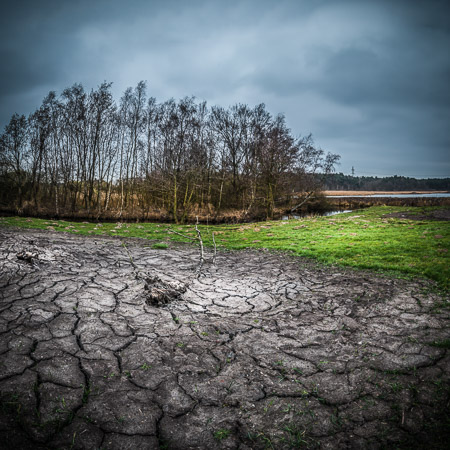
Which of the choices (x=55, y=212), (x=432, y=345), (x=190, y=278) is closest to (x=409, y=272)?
(x=432, y=345)

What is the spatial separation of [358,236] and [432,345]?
6976 millimetres

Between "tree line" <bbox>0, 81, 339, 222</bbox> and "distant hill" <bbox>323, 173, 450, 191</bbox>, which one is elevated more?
"distant hill" <bbox>323, 173, 450, 191</bbox>

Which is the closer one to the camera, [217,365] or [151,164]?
[217,365]

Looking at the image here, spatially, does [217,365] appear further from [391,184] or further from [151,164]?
[391,184]

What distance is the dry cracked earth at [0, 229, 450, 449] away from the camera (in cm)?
179

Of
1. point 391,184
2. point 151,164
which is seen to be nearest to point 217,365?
point 151,164

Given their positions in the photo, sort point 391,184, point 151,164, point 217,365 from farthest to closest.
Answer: point 391,184 → point 151,164 → point 217,365

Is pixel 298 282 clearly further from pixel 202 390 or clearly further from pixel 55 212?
pixel 55 212

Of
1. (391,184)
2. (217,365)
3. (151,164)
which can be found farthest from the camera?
(391,184)

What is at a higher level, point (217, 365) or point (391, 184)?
point (391, 184)

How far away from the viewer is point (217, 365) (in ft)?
8.46

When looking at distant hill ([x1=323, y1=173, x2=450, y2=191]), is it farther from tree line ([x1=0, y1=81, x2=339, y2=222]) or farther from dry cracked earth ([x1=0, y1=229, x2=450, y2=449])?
dry cracked earth ([x1=0, y1=229, x2=450, y2=449])

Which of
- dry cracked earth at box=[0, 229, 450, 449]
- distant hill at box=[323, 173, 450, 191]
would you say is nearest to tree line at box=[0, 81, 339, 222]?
dry cracked earth at box=[0, 229, 450, 449]

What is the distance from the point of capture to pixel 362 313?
12.2 feet
